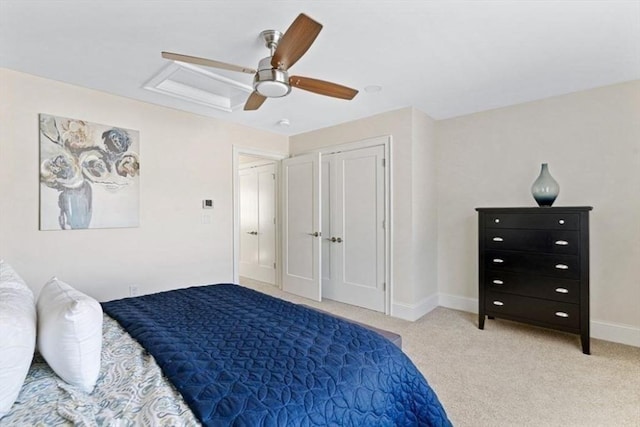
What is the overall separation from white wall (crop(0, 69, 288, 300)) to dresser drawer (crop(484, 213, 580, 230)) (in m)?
3.04

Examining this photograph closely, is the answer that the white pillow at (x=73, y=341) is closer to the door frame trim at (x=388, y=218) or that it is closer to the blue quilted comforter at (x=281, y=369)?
the blue quilted comforter at (x=281, y=369)

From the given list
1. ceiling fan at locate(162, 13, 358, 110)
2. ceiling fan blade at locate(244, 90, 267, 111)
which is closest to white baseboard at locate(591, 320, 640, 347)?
ceiling fan at locate(162, 13, 358, 110)

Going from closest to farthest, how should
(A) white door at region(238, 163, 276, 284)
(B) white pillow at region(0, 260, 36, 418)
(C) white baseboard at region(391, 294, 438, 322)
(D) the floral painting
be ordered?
(B) white pillow at region(0, 260, 36, 418) → (D) the floral painting → (C) white baseboard at region(391, 294, 438, 322) → (A) white door at region(238, 163, 276, 284)

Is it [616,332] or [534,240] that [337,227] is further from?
[616,332]

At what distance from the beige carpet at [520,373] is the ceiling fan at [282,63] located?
2239mm

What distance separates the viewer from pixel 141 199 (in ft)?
10.8

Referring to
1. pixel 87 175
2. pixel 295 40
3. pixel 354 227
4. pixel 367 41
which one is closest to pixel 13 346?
pixel 295 40

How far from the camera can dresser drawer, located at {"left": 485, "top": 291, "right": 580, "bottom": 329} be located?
2.80 m

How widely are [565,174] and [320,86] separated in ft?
8.97

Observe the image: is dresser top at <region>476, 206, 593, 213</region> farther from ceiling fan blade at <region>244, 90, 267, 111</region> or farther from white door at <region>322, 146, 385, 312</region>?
ceiling fan blade at <region>244, 90, 267, 111</region>

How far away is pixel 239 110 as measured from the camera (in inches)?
143

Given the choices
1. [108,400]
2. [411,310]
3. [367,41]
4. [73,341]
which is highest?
[367,41]

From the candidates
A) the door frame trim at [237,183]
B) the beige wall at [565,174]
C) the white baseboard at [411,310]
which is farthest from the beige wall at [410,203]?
the door frame trim at [237,183]

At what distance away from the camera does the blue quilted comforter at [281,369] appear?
998mm
